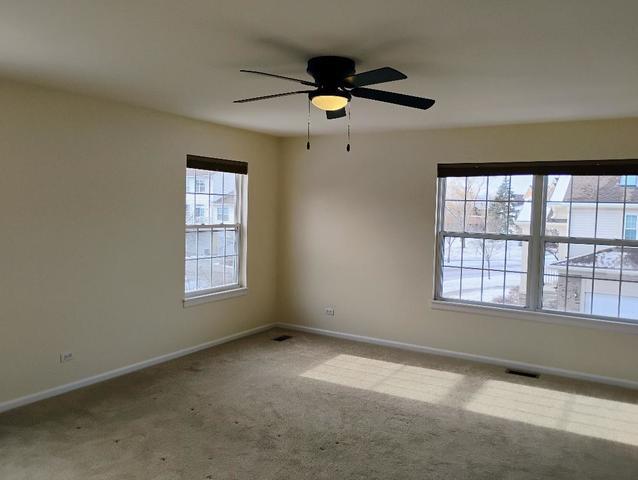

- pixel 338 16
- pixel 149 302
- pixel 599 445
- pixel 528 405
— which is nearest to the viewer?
pixel 338 16

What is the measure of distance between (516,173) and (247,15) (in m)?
3.44

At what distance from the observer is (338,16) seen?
2.31 meters

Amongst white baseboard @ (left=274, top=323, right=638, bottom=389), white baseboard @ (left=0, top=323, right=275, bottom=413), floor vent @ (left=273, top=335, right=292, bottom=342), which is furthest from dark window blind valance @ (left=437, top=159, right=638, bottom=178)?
white baseboard @ (left=0, top=323, right=275, bottom=413)

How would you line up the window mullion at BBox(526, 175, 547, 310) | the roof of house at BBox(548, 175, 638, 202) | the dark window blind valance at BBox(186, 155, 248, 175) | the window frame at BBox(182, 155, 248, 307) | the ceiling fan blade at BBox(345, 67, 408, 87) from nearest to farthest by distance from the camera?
the ceiling fan blade at BBox(345, 67, 408, 87)
the roof of house at BBox(548, 175, 638, 202)
the window mullion at BBox(526, 175, 547, 310)
the dark window blind valance at BBox(186, 155, 248, 175)
the window frame at BBox(182, 155, 248, 307)

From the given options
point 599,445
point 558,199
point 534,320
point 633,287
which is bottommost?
point 599,445

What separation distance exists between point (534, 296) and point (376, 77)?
3224 millimetres

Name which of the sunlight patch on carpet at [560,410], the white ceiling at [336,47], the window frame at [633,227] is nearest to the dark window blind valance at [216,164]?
the white ceiling at [336,47]

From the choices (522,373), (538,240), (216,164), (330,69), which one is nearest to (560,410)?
(522,373)

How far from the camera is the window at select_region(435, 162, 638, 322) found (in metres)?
4.66

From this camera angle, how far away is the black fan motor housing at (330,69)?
293 cm

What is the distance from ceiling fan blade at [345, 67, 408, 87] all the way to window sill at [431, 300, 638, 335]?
3.11m

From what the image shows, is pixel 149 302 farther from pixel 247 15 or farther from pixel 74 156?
pixel 247 15

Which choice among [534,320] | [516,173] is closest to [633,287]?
[534,320]

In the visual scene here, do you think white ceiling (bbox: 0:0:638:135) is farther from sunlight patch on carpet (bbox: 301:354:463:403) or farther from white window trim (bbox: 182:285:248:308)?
sunlight patch on carpet (bbox: 301:354:463:403)
